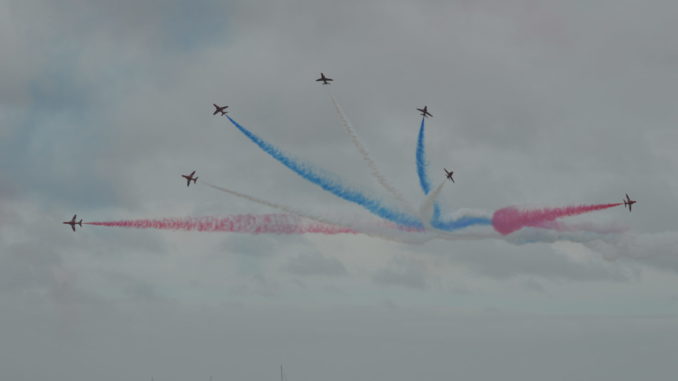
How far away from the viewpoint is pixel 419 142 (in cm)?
12681

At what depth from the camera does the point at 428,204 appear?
127562mm

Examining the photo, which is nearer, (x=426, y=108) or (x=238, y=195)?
(x=238, y=195)

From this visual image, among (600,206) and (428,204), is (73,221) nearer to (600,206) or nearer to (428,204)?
(428,204)

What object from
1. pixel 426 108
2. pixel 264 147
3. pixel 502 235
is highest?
pixel 426 108

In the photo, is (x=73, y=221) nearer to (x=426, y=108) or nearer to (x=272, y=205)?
(x=272, y=205)

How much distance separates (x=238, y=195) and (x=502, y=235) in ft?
152

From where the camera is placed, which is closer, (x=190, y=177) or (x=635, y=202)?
(x=635, y=202)

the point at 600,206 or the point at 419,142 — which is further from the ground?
the point at 419,142

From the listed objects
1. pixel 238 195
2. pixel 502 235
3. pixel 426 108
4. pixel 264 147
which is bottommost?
pixel 502 235

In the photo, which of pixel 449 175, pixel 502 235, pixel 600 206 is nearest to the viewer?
pixel 600 206

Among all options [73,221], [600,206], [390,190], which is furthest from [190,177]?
[600,206]

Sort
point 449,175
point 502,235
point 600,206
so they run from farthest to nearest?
1. point 449,175
2. point 502,235
3. point 600,206

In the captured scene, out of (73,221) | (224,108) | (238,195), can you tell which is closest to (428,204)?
(238,195)

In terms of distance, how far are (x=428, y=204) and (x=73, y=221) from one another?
69.0 metres
